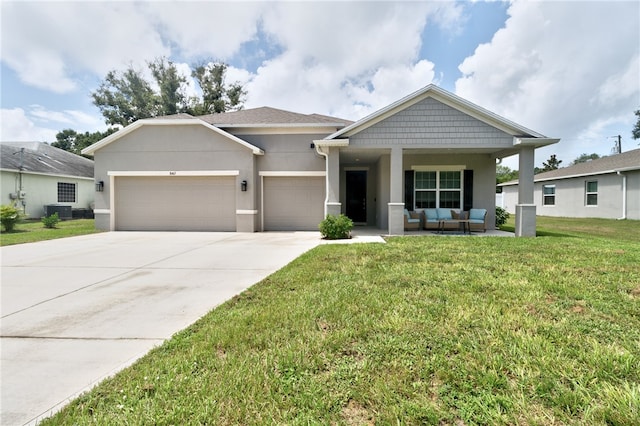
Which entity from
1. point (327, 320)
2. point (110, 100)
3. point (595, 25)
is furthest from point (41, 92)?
point (595, 25)

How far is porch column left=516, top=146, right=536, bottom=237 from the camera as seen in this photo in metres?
10.0

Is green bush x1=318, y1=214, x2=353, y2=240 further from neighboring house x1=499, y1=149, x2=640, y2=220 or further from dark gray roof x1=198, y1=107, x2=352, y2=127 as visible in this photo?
neighboring house x1=499, y1=149, x2=640, y2=220

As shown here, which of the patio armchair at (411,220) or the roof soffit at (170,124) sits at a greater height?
the roof soffit at (170,124)

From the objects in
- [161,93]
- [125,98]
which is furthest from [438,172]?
[125,98]

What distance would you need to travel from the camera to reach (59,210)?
18.4 m

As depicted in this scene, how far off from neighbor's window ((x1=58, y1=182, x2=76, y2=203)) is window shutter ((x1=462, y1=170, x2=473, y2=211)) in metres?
24.0

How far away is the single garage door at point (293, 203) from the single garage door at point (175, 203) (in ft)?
A: 5.09

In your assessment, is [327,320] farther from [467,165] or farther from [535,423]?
[467,165]

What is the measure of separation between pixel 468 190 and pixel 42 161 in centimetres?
2567

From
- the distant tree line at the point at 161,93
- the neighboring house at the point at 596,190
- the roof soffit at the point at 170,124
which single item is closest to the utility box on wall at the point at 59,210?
the roof soffit at the point at 170,124

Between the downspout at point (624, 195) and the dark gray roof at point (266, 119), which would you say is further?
the downspout at point (624, 195)

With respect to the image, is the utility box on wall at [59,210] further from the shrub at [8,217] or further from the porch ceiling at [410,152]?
the porch ceiling at [410,152]

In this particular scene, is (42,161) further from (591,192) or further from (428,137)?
(591,192)

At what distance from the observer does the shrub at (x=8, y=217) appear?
12.4 metres
